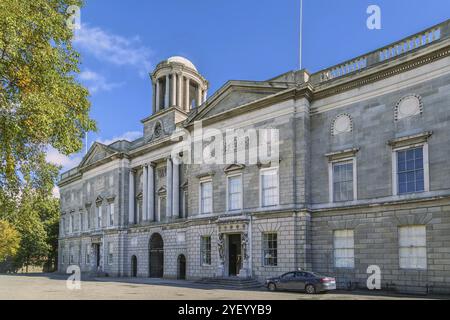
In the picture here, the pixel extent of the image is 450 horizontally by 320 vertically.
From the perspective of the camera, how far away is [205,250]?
31.2 meters

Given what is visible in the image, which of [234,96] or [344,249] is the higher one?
[234,96]

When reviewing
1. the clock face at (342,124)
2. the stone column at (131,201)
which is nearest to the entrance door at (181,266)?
the stone column at (131,201)

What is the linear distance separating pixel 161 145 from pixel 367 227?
20898mm

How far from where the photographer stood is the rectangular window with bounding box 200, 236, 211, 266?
30.9m

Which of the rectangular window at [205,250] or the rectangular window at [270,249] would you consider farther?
the rectangular window at [205,250]

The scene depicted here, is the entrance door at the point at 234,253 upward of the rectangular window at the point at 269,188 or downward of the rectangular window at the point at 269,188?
downward

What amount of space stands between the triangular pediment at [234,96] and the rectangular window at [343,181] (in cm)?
630

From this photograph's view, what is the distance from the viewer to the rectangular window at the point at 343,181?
81.1 feet

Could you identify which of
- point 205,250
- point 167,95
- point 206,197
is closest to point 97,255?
point 167,95

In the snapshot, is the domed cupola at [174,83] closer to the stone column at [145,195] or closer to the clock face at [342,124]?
the stone column at [145,195]

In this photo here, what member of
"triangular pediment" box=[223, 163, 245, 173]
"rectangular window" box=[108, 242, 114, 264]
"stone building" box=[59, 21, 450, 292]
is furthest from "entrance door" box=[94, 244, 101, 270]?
"triangular pediment" box=[223, 163, 245, 173]

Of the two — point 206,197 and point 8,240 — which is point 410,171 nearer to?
point 206,197

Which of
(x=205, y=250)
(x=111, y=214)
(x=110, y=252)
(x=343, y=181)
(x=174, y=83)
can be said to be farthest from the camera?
(x=111, y=214)

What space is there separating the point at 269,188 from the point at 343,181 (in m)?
4.83
